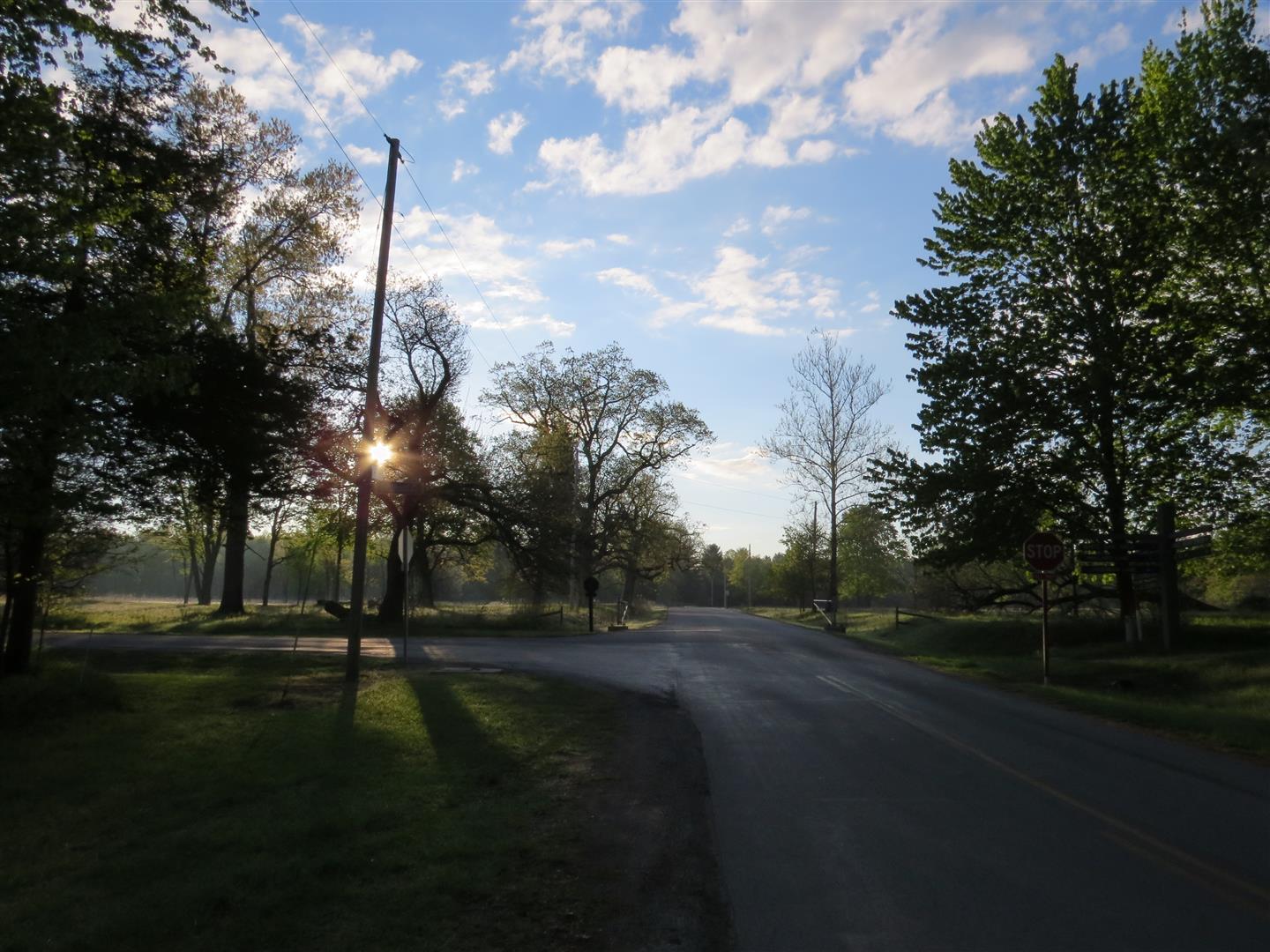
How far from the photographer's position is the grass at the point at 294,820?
5.35 m

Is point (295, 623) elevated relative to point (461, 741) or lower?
elevated

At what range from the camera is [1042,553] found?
19359 mm

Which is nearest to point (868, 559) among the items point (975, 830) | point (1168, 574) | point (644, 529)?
point (644, 529)

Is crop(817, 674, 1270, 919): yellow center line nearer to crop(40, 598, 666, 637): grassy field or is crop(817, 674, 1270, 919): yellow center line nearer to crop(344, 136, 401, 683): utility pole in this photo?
crop(344, 136, 401, 683): utility pole

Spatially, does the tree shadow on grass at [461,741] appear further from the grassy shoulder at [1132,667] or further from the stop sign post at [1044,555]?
the stop sign post at [1044,555]

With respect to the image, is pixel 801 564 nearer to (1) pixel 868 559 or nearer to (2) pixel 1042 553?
(1) pixel 868 559

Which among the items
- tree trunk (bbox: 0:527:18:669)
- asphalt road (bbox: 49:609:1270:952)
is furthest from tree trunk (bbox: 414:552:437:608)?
asphalt road (bbox: 49:609:1270:952)

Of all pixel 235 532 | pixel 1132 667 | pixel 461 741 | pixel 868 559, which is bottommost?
pixel 461 741

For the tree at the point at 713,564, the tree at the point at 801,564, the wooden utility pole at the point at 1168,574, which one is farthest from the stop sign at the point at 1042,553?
the tree at the point at 713,564

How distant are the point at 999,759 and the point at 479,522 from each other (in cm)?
2914

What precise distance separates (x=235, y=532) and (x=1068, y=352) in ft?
77.0

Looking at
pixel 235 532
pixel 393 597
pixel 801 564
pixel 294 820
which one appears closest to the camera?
pixel 294 820

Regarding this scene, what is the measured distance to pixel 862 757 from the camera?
→ 1012cm

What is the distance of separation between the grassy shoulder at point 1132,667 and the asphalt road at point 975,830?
48.4 inches
